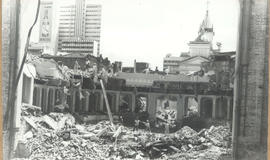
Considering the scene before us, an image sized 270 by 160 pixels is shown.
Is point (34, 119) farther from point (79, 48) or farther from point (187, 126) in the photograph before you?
point (187, 126)

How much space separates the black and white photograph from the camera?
22.9ft

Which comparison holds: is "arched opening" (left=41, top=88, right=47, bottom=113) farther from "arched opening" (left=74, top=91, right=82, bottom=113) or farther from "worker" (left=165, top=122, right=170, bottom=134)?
"worker" (left=165, top=122, right=170, bottom=134)

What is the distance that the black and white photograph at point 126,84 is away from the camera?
6.97 metres

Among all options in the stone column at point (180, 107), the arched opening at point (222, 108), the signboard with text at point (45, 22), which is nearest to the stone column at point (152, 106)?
the stone column at point (180, 107)

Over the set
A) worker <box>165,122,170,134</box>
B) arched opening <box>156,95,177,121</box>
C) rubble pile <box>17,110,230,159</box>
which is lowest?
rubble pile <box>17,110,230,159</box>

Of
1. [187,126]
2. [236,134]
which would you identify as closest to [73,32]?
[187,126]

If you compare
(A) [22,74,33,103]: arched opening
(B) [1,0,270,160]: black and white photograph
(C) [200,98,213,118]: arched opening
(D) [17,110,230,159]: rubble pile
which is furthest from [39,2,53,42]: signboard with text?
(C) [200,98,213,118]: arched opening

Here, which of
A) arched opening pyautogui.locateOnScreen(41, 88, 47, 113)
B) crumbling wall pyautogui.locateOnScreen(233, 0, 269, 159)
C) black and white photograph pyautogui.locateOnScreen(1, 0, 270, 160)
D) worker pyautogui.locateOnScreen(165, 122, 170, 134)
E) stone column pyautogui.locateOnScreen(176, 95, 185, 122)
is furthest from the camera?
arched opening pyautogui.locateOnScreen(41, 88, 47, 113)

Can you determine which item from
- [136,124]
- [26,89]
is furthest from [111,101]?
[26,89]

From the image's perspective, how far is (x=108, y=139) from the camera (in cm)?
741

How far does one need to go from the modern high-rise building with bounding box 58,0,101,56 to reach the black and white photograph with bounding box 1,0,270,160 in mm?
23

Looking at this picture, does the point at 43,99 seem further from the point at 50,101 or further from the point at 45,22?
the point at 45,22

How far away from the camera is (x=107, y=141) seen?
7.41m

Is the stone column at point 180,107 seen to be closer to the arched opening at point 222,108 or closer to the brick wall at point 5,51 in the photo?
the arched opening at point 222,108
